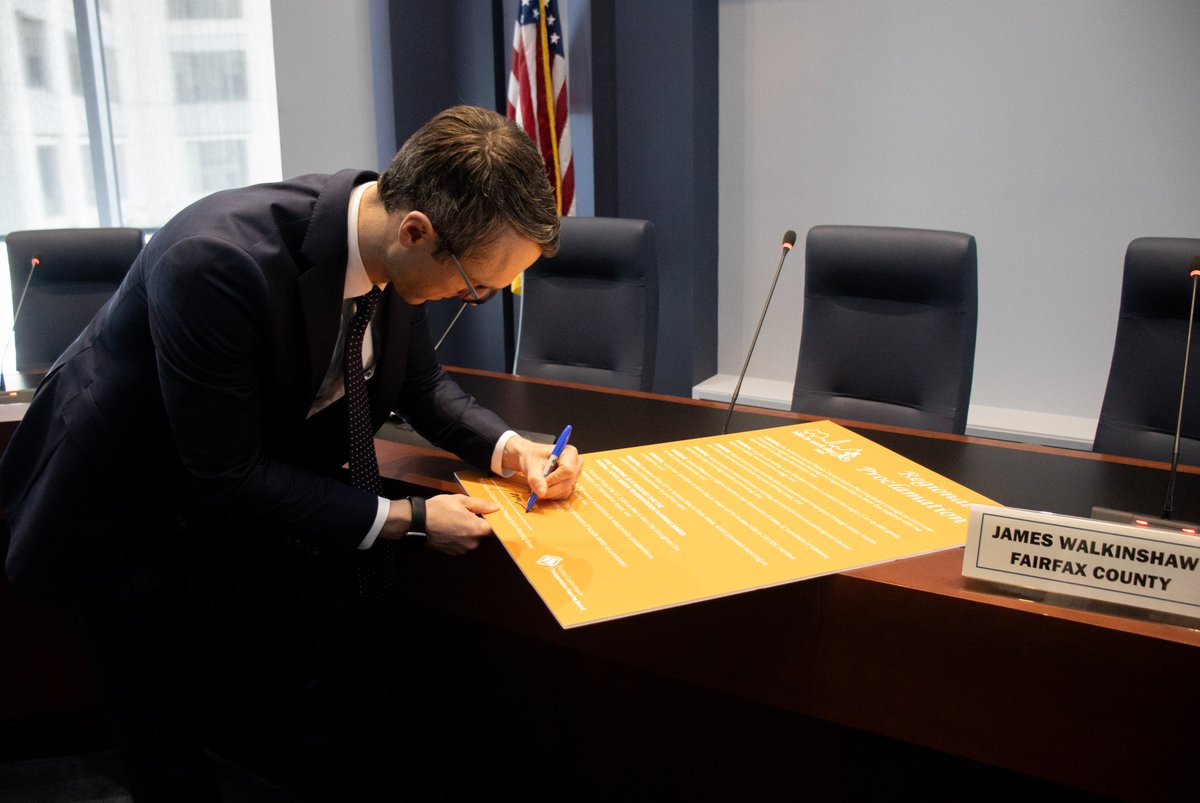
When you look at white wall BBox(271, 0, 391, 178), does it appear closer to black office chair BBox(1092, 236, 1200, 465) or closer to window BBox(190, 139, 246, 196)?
window BBox(190, 139, 246, 196)

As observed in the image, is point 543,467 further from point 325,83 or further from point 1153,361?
point 325,83

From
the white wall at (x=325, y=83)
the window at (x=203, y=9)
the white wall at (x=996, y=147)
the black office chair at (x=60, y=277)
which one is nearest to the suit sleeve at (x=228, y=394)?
the black office chair at (x=60, y=277)

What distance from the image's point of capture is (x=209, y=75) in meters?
4.33

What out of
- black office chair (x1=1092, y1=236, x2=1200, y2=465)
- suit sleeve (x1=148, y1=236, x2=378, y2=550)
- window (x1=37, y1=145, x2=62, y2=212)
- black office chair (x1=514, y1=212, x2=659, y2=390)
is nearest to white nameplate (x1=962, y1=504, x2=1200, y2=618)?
suit sleeve (x1=148, y1=236, x2=378, y2=550)

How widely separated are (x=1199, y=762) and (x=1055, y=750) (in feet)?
0.42

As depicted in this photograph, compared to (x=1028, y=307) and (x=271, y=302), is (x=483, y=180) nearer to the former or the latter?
(x=271, y=302)

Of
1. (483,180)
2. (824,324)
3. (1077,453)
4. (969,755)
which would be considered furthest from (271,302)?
(824,324)

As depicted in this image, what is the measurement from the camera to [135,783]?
1.39m

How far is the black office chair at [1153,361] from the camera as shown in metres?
2.02

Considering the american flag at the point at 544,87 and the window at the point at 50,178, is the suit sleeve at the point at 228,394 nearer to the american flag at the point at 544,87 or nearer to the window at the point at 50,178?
the american flag at the point at 544,87

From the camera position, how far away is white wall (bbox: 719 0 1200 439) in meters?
3.19

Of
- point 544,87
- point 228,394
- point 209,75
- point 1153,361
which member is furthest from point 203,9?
point 1153,361

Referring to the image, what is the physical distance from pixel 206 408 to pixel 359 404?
0.23m

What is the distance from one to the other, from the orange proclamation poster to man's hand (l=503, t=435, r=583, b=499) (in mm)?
19
